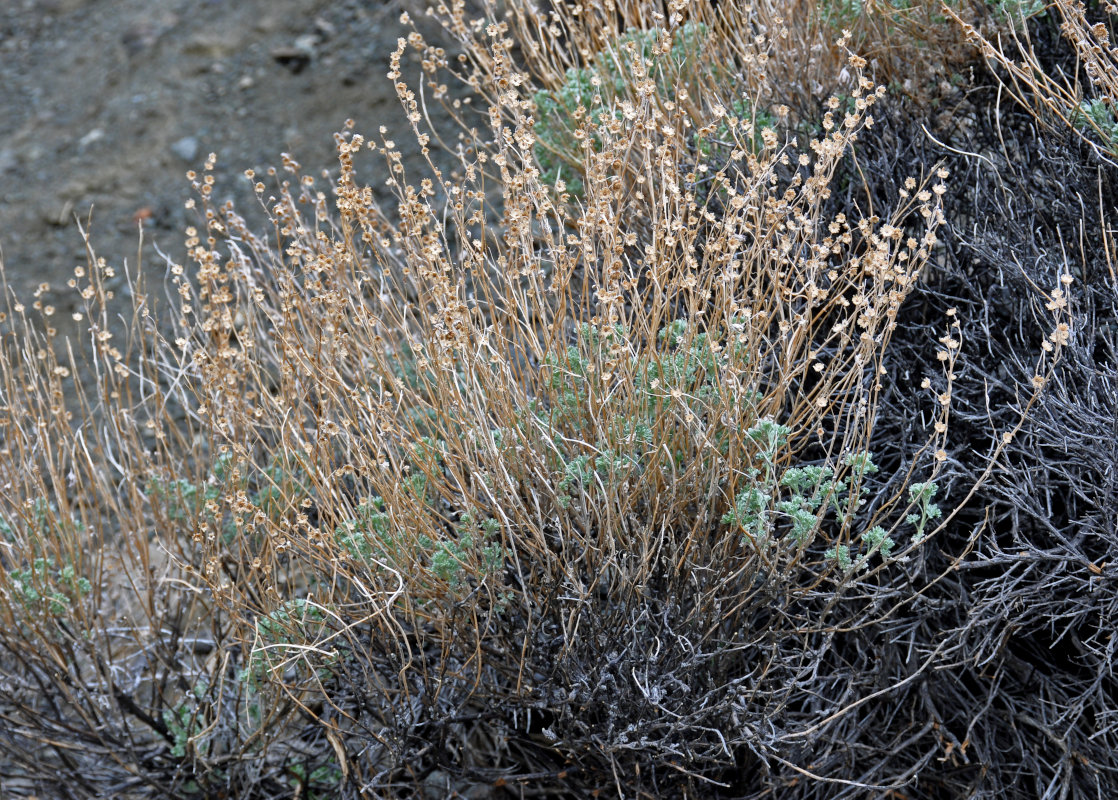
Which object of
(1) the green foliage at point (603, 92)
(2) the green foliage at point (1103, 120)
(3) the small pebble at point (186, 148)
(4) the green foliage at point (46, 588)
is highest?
(1) the green foliage at point (603, 92)

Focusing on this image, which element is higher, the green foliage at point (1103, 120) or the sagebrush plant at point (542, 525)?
the green foliage at point (1103, 120)

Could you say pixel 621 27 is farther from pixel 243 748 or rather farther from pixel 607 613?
pixel 243 748

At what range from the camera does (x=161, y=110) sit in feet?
17.2

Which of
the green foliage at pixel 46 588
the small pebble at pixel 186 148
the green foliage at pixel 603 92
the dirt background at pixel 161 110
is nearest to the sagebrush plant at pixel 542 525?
the green foliage at pixel 46 588

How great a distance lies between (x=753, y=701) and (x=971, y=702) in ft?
1.64

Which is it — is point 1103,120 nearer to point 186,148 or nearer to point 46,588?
point 46,588

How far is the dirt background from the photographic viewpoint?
4.70 metres

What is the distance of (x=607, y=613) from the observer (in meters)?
2.15

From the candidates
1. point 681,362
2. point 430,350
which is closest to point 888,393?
point 681,362

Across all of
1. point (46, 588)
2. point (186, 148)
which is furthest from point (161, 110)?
point (46, 588)

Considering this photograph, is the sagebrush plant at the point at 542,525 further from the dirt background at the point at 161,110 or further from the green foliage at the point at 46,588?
the dirt background at the point at 161,110

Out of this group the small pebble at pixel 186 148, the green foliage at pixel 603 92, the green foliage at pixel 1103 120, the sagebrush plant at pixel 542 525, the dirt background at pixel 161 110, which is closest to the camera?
the sagebrush plant at pixel 542 525

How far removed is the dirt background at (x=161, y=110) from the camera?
4.70m

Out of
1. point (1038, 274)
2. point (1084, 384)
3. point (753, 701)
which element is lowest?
point (753, 701)
